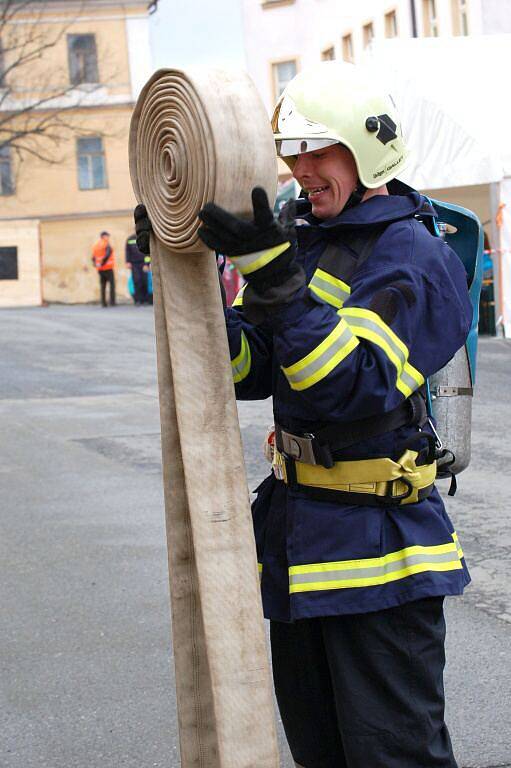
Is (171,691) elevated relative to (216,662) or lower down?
lower down

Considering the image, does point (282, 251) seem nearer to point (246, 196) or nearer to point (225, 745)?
point (246, 196)

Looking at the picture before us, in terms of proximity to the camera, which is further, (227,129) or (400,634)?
(400,634)

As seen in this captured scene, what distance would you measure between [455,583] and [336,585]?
0.84ft

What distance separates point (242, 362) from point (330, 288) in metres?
0.34

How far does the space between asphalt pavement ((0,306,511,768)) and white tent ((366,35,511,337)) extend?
174 inches

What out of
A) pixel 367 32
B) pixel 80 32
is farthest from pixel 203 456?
pixel 80 32

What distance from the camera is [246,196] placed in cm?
229

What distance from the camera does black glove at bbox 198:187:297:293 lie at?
2.27 m

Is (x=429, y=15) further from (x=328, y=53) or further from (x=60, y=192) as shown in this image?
(x=60, y=192)

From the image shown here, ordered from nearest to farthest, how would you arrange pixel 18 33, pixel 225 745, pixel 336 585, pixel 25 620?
pixel 225 745 < pixel 336 585 < pixel 25 620 < pixel 18 33

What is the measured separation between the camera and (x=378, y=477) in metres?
2.68

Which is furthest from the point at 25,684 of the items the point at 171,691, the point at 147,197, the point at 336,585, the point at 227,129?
the point at 227,129

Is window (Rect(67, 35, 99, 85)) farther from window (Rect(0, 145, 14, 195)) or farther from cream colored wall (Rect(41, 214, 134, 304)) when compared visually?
cream colored wall (Rect(41, 214, 134, 304))

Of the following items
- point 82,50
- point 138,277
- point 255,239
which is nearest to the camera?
point 255,239
